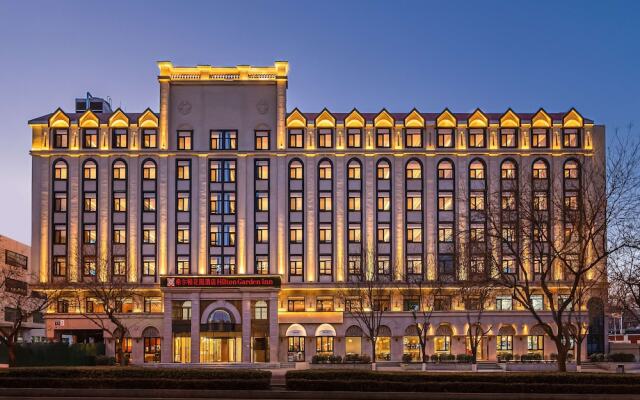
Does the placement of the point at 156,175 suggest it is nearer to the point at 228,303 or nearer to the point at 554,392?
the point at 228,303

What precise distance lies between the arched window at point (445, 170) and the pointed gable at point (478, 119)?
16.7ft

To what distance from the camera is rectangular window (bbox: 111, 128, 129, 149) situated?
3797 inches

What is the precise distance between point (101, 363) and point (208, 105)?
32.9 meters

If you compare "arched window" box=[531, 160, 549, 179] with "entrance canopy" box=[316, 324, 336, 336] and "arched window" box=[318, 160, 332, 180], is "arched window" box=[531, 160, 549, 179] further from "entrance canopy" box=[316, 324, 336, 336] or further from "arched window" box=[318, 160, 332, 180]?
"entrance canopy" box=[316, 324, 336, 336]

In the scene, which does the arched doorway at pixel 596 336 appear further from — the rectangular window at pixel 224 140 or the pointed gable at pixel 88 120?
the pointed gable at pixel 88 120

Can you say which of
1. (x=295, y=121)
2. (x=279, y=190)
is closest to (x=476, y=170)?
(x=295, y=121)

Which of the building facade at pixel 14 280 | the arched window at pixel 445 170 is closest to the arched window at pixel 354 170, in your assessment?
the arched window at pixel 445 170

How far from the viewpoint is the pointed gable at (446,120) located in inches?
3784

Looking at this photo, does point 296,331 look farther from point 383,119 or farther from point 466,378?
point 466,378

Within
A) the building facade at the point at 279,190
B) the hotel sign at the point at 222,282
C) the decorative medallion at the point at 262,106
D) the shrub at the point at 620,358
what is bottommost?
the shrub at the point at 620,358

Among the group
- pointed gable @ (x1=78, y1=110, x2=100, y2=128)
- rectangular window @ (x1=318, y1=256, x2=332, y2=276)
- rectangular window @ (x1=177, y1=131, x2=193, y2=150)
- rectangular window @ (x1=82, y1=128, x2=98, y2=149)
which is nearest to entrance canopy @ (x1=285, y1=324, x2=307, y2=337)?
rectangular window @ (x1=318, y1=256, x2=332, y2=276)

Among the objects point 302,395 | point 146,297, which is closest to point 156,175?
point 146,297

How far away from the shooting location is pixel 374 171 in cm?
9600

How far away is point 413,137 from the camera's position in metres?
96.7
